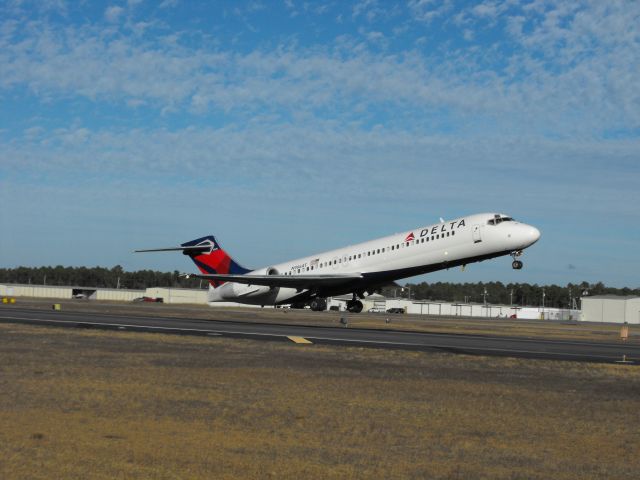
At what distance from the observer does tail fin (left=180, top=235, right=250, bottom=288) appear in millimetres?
68188

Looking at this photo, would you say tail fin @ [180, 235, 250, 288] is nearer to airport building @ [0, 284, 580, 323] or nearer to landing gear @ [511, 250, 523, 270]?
landing gear @ [511, 250, 523, 270]

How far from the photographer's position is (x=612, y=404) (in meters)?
16.6

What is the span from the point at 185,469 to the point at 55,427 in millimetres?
3482

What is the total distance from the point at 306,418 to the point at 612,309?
11759 cm

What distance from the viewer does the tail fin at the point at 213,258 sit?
224 feet

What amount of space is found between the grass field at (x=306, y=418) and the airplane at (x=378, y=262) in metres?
23.4

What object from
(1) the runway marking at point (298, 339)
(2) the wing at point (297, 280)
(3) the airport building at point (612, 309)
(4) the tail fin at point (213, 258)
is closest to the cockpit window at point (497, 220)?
(2) the wing at point (297, 280)

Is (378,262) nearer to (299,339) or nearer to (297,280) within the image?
(297,280)

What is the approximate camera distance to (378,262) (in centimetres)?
5219

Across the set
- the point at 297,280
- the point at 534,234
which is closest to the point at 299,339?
the point at 534,234

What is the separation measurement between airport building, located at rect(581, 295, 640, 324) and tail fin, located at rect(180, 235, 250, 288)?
242 ft

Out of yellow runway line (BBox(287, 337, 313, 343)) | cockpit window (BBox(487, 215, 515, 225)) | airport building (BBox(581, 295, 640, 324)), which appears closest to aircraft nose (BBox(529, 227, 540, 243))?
cockpit window (BBox(487, 215, 515, 225))

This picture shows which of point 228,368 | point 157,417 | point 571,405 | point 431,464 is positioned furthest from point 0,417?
point 571,405

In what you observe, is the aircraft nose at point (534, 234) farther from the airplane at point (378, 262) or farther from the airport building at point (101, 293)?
the airport building at point (101, 293)
